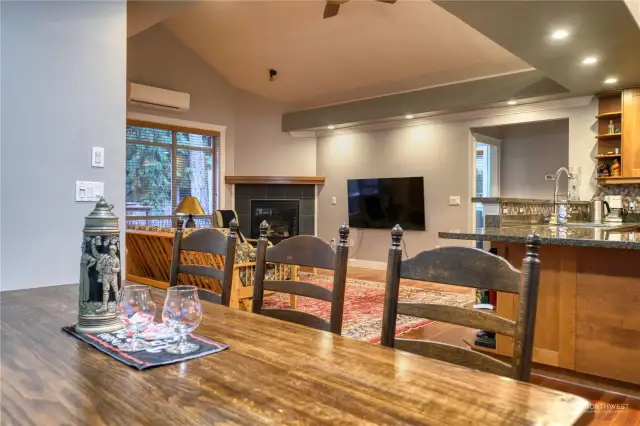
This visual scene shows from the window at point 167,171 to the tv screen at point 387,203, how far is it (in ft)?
7.67

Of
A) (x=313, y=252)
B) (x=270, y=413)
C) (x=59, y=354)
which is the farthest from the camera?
(x=313, y=252)

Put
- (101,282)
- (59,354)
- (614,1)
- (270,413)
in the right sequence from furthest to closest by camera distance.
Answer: (614,1)
(101,282)
(59,354)
(270,413)

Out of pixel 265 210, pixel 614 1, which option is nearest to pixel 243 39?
pixel 265 210

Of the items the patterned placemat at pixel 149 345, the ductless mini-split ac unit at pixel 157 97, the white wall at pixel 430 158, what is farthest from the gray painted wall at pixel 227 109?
the patterned placemat at pixel 149 345

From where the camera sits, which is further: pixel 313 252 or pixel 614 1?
pixel 614 1

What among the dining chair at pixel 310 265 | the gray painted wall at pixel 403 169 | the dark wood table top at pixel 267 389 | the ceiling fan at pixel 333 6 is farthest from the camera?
the gray painted wall at pixel 403 169

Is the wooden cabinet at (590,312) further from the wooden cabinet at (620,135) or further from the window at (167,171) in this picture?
the window at (167,171)

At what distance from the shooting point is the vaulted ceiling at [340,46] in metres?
5.50

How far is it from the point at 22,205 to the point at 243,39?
5.06m

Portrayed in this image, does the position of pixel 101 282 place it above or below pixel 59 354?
above

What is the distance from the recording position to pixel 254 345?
1133 mm

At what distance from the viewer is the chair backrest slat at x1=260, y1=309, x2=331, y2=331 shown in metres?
1.51

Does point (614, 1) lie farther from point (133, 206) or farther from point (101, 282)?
point (133, 206)

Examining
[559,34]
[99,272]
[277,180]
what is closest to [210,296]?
[99,272]
